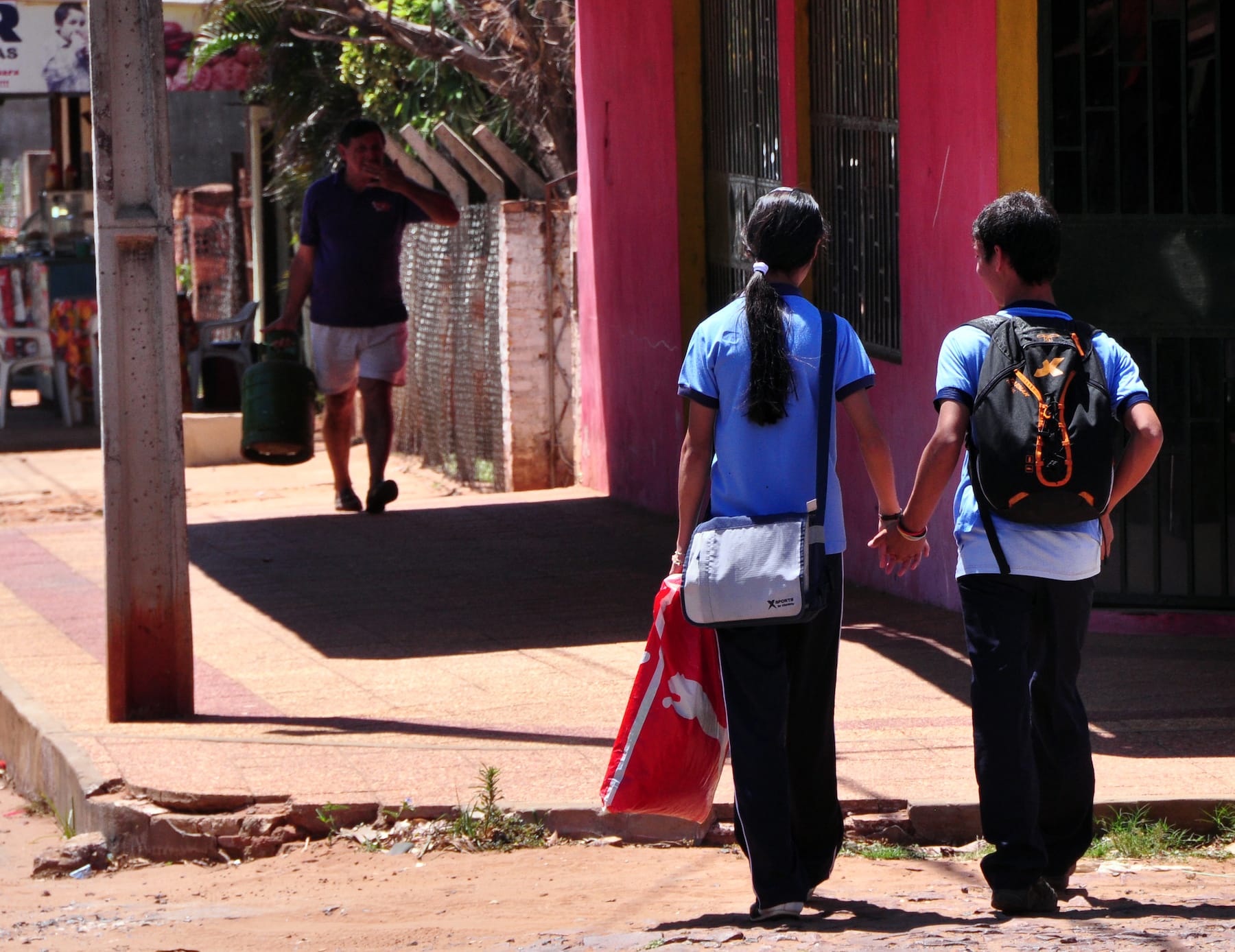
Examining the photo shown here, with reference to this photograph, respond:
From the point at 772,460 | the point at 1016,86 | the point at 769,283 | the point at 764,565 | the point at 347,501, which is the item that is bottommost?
the point at 347,501

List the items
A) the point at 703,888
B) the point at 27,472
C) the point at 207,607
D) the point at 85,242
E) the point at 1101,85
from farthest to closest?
the point at 85,242
the point at 27,472
the point at 207,607
the point at 1101,85
the point at 703,888

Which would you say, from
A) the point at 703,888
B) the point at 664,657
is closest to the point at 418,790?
the point at 703,888

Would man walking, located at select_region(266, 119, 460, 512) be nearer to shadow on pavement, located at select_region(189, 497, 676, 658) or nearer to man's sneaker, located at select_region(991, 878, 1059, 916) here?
shadow on pavement, located at select_region(189, 497, 676, 658)

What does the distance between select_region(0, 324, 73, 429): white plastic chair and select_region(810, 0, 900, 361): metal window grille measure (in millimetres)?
10836

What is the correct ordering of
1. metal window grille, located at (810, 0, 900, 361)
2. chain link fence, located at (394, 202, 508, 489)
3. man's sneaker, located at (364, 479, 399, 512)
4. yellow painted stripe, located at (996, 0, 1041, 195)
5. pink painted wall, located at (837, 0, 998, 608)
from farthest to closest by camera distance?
chain link fence, located at (394, 202, 508, 489) → man's sneaker, located at (364, 479, 399, 512) → metal window grille, located at (810, 0, 900, 361) → pink painted wall, located at (837, 0, 998, 608) → yellow painted stripe, located at (996, 0, 1041, 195)

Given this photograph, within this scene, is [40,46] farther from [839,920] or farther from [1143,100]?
[839,920]

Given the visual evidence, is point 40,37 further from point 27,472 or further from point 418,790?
point 418,790

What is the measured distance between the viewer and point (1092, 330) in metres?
4.24

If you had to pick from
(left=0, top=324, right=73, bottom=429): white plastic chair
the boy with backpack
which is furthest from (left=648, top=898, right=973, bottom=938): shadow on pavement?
(left=0, top=324, right=73, bottom=429): white plastic chair

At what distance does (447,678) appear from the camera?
688cm

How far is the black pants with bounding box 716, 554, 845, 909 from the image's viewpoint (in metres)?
4.17

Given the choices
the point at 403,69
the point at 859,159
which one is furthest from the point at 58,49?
the point at 859,159

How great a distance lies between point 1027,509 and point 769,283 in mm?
770

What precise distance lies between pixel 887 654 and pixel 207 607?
10.4 ft
